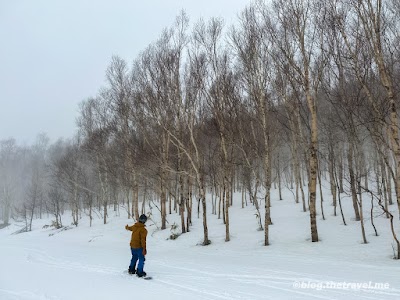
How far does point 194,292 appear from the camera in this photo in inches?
244

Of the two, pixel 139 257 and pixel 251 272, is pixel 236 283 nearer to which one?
pixel 251 272

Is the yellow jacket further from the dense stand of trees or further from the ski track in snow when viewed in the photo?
the dense stand of trees

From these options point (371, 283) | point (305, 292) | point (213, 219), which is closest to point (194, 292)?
point (305, 292)

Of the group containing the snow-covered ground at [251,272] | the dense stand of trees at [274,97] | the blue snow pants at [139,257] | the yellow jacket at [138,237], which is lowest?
the snow-covered ground at [251,272]

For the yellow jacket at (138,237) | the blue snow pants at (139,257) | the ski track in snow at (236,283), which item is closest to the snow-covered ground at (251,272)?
the ski track in snow at (236,283)

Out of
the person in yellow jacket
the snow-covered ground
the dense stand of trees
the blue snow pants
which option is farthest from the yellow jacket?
the dense stand of trees

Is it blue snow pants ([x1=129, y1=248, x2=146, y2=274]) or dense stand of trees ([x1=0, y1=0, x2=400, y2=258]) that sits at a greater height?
dense stand of trees ([x1=0, y1=0, x2=400, y2=258])

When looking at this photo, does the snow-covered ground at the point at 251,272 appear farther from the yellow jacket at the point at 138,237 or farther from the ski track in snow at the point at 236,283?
the yellow jacket at the point at 138,237

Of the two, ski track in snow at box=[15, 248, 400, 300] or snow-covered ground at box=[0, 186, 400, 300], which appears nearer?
ski track in snow at box=[15, 248, 400, 300]

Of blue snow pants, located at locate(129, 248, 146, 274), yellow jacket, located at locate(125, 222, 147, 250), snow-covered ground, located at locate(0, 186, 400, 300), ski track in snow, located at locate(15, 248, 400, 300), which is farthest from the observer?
yellow jacket, located at locate(125, 222, 147, 250)

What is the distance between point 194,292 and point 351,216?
1323 cm

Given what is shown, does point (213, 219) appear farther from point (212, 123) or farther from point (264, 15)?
point (264, 15)

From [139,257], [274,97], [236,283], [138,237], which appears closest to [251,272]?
[236,283]

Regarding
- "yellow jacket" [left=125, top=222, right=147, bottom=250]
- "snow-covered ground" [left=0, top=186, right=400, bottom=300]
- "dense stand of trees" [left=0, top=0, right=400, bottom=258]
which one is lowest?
"snow-covered ground" [left=0, top=186, right=400, bottom=300]
